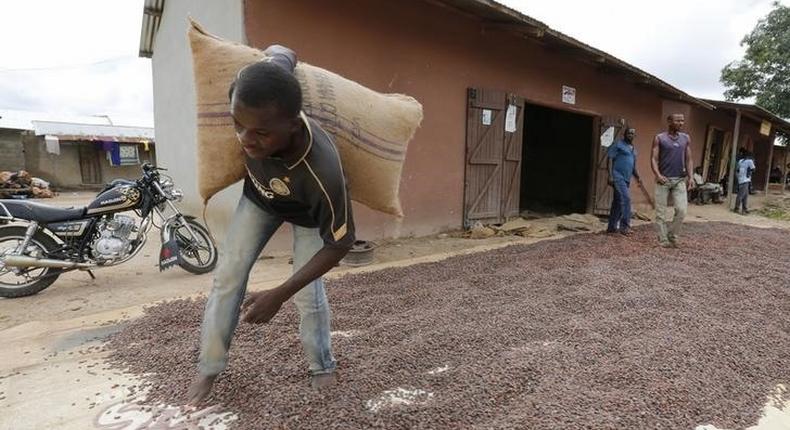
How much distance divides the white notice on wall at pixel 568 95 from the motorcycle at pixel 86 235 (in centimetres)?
668

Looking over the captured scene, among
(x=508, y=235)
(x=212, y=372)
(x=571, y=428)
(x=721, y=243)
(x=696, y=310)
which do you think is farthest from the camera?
(x=508, y=235)

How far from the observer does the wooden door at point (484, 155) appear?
6.42m

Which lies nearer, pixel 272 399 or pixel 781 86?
pixel 272 399

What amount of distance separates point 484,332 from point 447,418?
943mm

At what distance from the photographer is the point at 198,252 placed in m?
4.14

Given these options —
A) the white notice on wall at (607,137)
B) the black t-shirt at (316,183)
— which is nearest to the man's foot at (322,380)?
the black t-shirt at (316,183)

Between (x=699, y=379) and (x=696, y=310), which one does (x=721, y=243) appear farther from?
(x=699, y=379)

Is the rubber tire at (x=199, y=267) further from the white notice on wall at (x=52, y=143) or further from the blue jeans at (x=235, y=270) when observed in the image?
the white notice on wall at (x=52, y=143)

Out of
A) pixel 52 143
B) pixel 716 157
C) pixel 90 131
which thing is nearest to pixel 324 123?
pixel 52 143

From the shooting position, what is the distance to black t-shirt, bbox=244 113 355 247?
1.44 metres

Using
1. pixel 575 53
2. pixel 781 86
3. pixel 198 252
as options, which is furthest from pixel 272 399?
pixel 781 86

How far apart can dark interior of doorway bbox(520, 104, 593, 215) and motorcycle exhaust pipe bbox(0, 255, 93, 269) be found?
9122mm

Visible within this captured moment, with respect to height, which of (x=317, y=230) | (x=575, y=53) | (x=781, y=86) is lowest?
(x=317, y=230)

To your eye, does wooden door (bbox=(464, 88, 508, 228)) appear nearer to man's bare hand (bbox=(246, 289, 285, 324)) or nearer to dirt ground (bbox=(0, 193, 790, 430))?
dirt ground (bbox=(0, 193, 790, 430))
